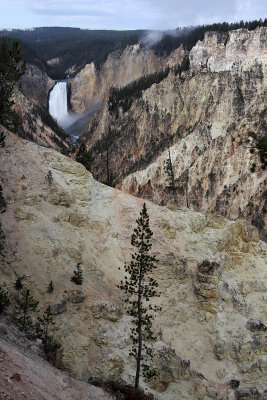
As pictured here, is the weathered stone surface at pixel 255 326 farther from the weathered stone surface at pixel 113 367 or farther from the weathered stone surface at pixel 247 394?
the weathered stone surface at pixel 113 367

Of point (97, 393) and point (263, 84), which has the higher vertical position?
point (263, 84)

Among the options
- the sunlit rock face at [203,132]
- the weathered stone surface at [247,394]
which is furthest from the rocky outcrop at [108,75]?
the weathered stone surface at [247,394]

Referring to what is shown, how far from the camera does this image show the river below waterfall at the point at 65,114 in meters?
142

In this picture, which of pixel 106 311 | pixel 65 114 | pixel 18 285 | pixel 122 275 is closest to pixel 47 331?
pixel 18 285

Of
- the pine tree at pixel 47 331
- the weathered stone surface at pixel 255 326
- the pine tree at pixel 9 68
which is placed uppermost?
the pine tree at pixel 9 68

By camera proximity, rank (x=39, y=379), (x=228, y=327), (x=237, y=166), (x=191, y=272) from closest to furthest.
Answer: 1. (x=39, y=379)
2. (x=228, y=327)
3. (x=191, y=272)
4. (x=237, y=166)

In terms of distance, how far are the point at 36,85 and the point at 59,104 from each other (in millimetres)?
11303

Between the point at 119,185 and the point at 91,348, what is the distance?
193 ft

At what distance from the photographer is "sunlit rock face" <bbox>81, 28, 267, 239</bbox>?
177 ft

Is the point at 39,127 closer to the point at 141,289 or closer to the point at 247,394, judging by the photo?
the point at 141,289

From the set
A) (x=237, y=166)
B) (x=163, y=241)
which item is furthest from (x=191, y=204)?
(x=163, y=241)

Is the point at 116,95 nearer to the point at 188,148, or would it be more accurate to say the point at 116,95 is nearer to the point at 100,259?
the point at 188,148

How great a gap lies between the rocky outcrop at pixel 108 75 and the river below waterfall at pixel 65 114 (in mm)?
3500

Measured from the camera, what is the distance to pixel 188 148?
68.8m
